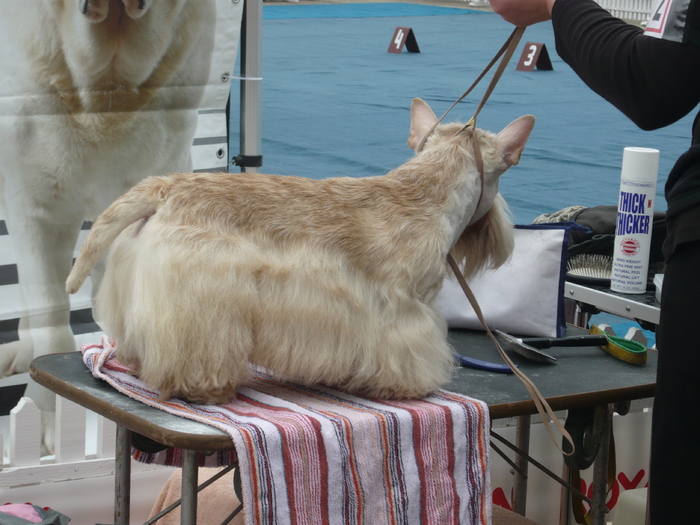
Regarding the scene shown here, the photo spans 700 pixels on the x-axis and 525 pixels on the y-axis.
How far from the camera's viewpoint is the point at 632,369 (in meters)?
1.34

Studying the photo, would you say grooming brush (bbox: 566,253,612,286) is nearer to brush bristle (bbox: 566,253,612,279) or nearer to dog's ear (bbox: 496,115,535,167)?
brush bristle (bbox: 566,253,612,279)

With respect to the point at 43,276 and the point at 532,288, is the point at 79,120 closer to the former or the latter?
the point at 43,276

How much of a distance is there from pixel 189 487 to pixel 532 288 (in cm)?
77

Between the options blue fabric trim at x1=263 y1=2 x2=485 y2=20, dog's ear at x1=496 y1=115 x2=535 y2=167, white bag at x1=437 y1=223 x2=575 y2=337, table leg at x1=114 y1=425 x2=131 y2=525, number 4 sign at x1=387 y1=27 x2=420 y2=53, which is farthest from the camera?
blue fabric trim at x1=263 y1=2 x2=485 y2=20

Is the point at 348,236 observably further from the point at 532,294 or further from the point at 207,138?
the point at 207,138

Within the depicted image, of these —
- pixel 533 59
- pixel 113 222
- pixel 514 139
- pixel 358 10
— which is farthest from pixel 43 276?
pixel 358 10

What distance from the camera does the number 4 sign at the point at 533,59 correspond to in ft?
22.4

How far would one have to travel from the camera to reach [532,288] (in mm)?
1479

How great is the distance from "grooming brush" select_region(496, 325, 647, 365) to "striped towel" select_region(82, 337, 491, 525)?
280 millimetres

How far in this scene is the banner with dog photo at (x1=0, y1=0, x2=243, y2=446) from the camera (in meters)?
1.70

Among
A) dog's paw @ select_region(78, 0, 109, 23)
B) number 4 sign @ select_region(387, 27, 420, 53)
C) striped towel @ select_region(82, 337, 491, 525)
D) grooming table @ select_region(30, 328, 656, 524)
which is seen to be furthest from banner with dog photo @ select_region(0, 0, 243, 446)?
number 4 sign @ select_region(387, 27, 420, 53)

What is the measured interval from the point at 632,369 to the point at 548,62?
239 inches

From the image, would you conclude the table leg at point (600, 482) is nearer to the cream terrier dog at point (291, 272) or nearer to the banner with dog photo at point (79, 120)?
the cream terrier dog at point (291, 272)

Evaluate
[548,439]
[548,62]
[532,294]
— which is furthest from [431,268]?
[548,62]
